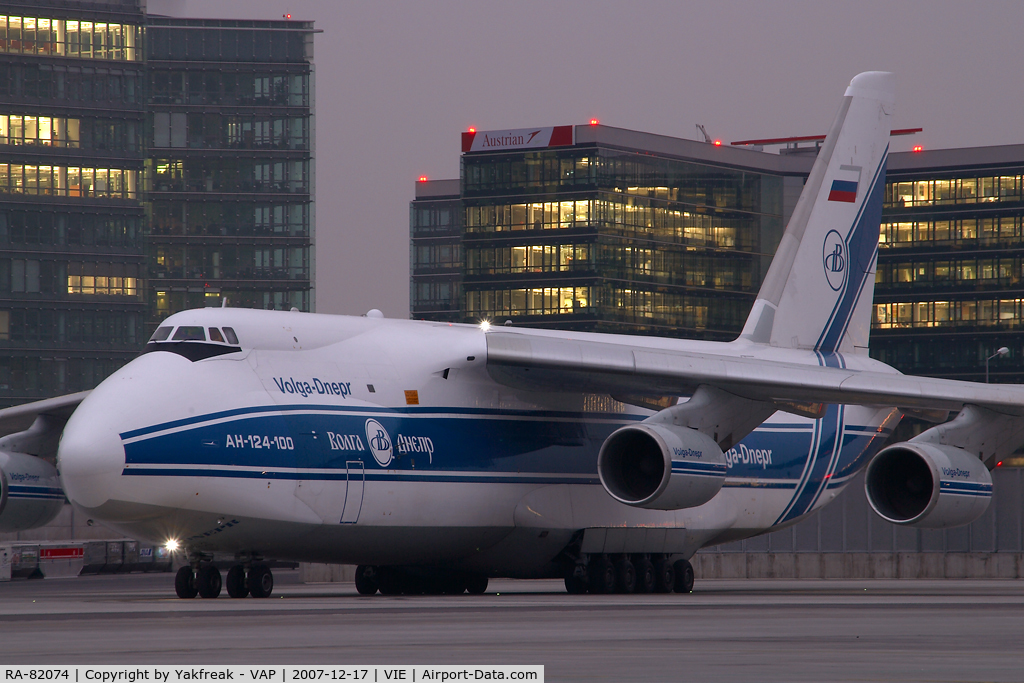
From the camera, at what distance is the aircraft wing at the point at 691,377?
25.2 metres

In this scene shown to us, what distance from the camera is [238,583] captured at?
77.3ft

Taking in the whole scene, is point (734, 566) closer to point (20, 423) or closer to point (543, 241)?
point (20, 423)

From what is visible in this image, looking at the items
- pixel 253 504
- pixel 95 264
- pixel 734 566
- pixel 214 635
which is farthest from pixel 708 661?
pixel 95 264

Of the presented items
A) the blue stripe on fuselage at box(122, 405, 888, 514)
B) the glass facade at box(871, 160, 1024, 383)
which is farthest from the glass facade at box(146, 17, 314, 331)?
the blue stripe on fuselage at box(122, 405, 888, 514)

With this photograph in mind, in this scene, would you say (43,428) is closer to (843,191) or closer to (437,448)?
(437,448)

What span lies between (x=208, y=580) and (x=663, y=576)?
27.7 feet

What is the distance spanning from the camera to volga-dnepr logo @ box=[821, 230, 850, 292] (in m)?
32.3

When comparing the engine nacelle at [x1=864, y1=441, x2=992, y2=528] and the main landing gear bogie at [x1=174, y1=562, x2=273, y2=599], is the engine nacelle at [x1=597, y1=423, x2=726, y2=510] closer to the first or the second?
the engine nacelle at [x1=864, y1=441, x2=992, y2=528]

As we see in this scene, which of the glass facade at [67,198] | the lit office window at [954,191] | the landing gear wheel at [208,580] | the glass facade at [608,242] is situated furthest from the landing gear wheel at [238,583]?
the lit office window at [954,191]

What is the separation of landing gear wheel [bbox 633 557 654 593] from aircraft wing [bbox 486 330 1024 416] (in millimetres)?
2982

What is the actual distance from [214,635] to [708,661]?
200 inches

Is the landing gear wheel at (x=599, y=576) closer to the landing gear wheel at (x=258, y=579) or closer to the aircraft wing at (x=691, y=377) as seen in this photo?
the aircraft wing at (x=691, y=377)

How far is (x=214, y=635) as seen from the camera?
14859 millimetres

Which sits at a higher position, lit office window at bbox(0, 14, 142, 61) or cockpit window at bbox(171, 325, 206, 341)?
lit office window at bbox(0, 14, 142, 61)
